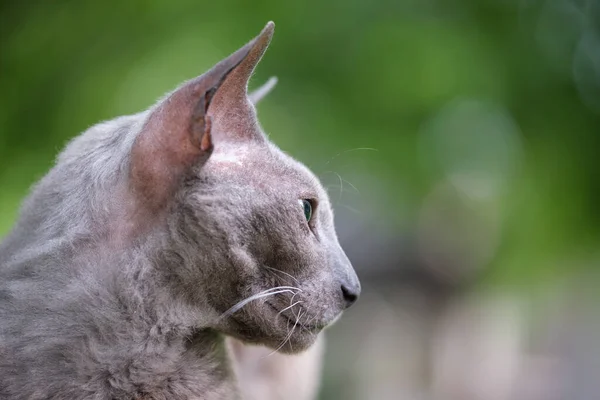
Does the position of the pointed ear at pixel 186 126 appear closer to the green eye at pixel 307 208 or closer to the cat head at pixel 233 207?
the cat head at pixel 233 207

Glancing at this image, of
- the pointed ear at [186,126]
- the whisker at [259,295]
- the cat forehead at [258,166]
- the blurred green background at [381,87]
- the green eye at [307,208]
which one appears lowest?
the blurred green background at [381,87]

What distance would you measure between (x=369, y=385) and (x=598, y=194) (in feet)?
10.2

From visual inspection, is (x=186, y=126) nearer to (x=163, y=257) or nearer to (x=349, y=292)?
(x=163, y=257)

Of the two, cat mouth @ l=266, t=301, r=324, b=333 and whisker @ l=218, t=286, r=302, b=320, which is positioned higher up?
whisker @ l=218, t=286, r=302, b=320

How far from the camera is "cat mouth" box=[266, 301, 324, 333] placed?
1701mm

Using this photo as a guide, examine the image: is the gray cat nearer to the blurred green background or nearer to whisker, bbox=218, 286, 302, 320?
whisker, bbox=218, 286, 302, 320

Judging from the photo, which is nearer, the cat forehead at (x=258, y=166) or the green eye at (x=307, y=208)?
the cat forehead at (x=258, y=166)

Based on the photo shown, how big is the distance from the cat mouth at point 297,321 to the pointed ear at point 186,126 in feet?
1.19

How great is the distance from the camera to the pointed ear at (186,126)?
Result: 147 cm

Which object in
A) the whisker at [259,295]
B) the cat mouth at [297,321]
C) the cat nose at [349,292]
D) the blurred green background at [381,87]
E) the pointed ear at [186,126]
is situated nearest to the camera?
the pointed ear at [186,126]

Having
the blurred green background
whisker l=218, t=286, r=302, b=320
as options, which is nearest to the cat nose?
whisker l=218, t=286, r=302, b=320

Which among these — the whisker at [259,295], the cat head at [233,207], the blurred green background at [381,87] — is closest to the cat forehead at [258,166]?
the cat head at [233,207]

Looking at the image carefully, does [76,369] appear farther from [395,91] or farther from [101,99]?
[395,91]

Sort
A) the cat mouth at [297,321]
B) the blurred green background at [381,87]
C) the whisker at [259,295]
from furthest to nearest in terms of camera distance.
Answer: the blurred green background at [381,87]
the cat mouth at [297,321]
the whisker at [259,295]
